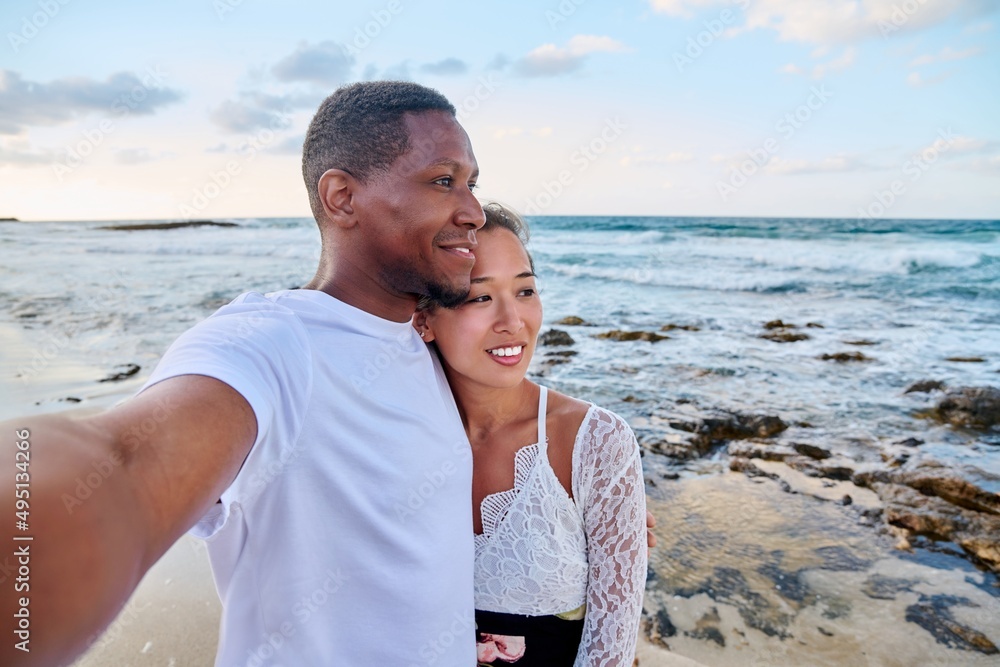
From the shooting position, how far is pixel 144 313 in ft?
40.4

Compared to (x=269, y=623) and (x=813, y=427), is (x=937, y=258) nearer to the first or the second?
(x=813, y=427)

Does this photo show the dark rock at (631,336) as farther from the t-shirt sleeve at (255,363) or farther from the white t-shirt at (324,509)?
the t-shirt sleeve at (255,363)

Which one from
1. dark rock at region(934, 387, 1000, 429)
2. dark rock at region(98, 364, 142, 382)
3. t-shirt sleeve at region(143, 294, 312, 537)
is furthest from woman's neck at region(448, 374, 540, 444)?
dark rock at region(98, 364, 142, 382)

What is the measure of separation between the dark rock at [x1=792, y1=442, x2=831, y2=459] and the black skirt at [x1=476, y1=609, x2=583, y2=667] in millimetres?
4394

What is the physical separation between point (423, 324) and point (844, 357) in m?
9.09

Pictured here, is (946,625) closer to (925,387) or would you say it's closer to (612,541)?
(612,541)

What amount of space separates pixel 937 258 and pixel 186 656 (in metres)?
27.2

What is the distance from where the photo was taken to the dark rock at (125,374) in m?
7.38

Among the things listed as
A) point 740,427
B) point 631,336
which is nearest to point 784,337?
point 631,336

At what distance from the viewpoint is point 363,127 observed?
208cm

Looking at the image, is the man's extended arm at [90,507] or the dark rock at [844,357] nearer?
the man's extended arm at [90,507]

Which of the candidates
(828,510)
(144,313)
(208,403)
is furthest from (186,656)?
(144,313)

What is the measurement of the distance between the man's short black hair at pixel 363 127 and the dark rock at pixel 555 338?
27.8 feet

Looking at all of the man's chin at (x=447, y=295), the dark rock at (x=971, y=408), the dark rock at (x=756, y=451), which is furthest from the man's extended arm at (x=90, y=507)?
the dark rock at (x=971, y=408)
